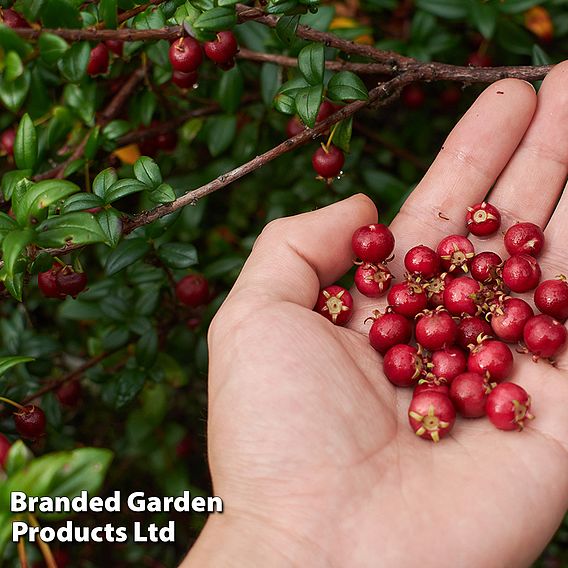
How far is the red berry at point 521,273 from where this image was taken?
11.0ft

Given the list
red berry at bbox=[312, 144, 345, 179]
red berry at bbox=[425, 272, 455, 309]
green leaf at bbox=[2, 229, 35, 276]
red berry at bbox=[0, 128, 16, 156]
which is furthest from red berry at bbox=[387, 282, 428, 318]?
red berry at bbox=[0, 128, 16, 156]

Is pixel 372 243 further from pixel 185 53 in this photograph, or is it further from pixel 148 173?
pixel 185 53

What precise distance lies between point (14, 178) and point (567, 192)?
8.83ft

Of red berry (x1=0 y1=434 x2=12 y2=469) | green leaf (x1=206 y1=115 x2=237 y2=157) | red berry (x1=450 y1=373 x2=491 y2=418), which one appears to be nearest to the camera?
red berry (x1=0 y1=434 x2=12 y2=469)

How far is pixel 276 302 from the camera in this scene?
9.90ft

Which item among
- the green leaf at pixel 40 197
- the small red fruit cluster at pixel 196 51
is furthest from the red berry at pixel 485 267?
the green leaf at pixel 40 197

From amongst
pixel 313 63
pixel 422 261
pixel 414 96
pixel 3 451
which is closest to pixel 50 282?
pixel 3 451

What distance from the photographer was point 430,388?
3070 millimetres

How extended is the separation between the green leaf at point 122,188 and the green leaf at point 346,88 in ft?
3.24

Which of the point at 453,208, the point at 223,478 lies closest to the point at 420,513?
the point at 223,478

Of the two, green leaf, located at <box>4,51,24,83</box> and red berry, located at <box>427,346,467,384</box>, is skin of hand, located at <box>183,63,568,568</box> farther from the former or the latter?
green leaf, located at <box>4,51,24,83</box>

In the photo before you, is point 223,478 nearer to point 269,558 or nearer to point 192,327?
point 269,558

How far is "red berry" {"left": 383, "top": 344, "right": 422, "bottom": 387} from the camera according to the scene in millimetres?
3123

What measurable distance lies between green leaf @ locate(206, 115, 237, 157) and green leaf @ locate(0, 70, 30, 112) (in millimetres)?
1101
